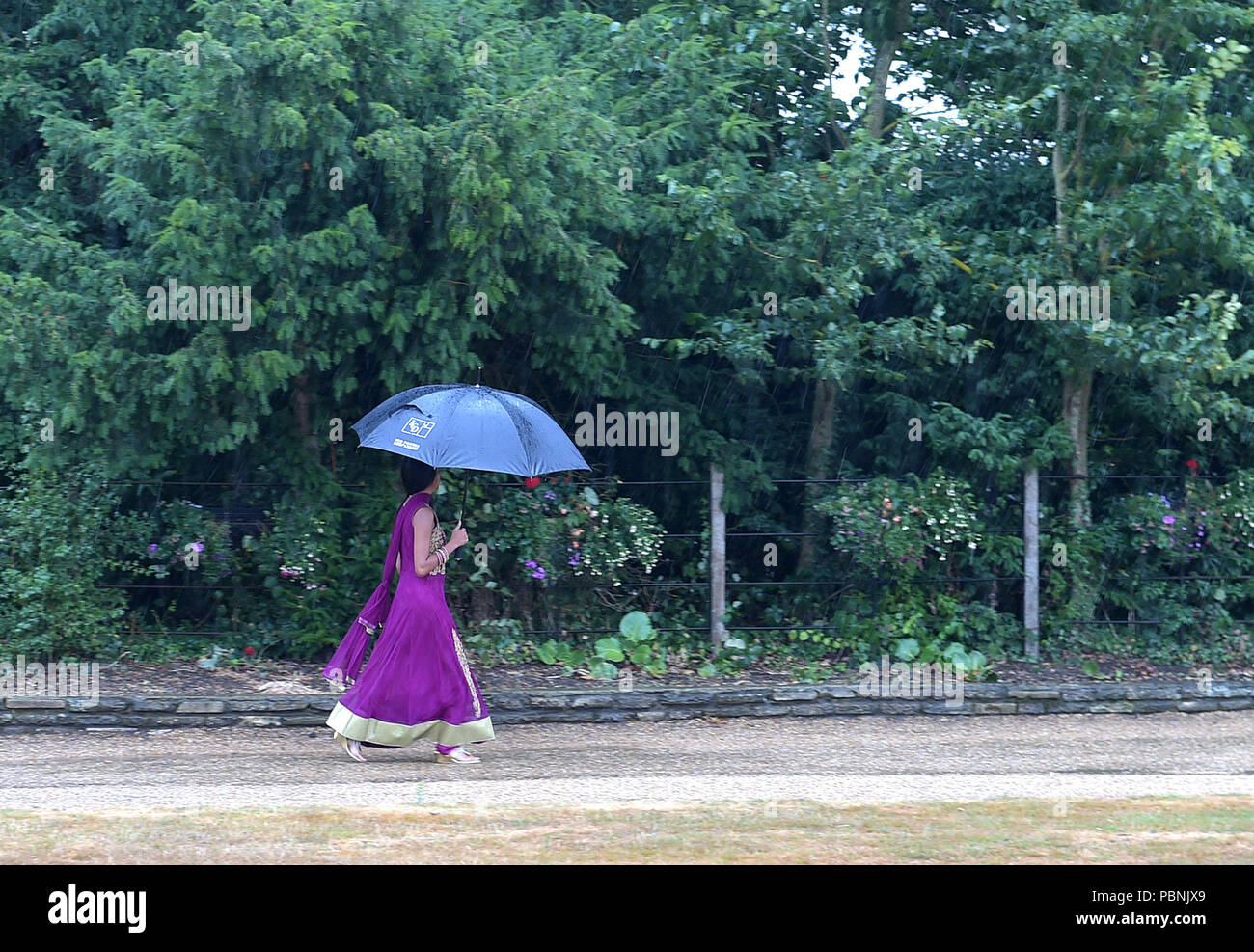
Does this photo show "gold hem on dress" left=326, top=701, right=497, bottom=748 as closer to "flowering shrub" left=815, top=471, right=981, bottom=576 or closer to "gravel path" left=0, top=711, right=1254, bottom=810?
"gravel path" left=0, top=711, right=1254, bottom=810

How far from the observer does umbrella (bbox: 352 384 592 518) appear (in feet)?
21.9

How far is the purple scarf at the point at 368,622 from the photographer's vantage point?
7.32m

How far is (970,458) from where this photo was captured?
995 cm

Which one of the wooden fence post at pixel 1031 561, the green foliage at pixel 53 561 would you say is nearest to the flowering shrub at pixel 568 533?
the green foliage at pixel 53 561

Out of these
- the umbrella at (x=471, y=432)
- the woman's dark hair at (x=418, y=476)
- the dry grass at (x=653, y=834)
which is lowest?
the dry grass at (x=653, y=834)

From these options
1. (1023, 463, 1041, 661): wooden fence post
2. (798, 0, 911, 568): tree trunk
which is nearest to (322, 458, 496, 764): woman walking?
(798, 0, 911, 568): tree trunk

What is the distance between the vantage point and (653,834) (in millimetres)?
5859

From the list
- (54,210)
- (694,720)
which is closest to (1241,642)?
(694,720)

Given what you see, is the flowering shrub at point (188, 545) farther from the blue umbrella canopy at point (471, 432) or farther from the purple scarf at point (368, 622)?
the blue umbrella canopy at point (471, 432)

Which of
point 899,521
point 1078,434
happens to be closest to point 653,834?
point 899,521

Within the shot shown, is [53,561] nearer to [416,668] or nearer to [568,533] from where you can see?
[416,668]

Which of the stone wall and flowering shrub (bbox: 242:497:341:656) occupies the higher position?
flowering shrub (bbox: 242:497:341:656)

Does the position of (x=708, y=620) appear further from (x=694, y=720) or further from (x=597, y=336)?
(x=597, y=336)

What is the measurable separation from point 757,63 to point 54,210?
567cm
